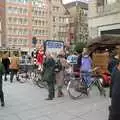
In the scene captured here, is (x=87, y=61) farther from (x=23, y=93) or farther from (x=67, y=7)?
(x=67, y=7)

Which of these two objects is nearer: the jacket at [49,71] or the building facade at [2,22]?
the jacket at [49,71]

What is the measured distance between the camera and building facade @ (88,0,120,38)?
22562mm

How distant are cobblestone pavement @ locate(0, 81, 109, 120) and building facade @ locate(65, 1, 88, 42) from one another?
5163 cm

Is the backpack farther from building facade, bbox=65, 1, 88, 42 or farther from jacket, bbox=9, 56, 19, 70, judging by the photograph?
building facade, bbox=65, 1, 88, 42

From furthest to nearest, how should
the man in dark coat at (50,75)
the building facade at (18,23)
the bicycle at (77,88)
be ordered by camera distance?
the building facade at (18,23)
the bicycle at (77,88)
the man in dark coat at (50,75)

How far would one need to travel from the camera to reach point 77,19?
77062 millimetres

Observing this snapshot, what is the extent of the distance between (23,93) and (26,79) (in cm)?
586

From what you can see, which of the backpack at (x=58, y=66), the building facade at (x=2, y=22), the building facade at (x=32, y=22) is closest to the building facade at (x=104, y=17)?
the backpack at (x=58, y=66)

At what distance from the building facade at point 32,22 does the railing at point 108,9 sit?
6506 centimetres

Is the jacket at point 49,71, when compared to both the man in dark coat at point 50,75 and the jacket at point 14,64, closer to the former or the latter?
the man in dark coat at point 50,75

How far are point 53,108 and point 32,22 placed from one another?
279ft

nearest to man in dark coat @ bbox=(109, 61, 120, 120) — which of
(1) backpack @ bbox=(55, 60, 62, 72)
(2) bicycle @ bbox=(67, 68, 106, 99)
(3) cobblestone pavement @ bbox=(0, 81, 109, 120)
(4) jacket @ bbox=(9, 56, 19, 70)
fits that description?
(3) cobblestone pavement @ bbox=(0, 81, 109, 120)

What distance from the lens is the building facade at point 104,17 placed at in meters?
22.6

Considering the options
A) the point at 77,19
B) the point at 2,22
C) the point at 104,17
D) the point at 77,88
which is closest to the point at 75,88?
the point at 77,88
